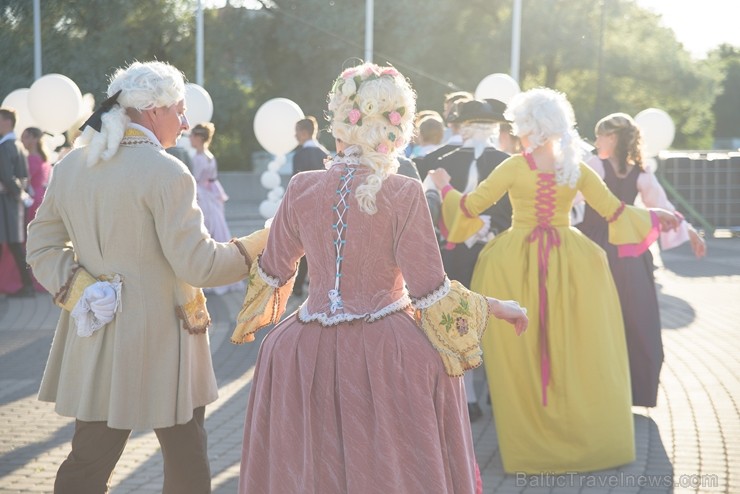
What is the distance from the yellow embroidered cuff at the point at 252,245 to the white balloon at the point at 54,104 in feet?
33.3

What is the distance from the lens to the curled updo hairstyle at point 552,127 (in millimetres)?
5695

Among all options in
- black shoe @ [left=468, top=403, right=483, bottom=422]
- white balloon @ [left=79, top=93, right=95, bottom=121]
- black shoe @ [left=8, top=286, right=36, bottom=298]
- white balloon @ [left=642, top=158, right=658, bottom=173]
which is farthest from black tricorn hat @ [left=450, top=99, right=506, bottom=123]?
white balloon @ [left=79, top=93, right=95, bottom=121]

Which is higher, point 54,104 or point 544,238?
point 54,104

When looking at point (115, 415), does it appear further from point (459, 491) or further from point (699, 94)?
point (699, 94)

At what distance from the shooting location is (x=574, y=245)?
5.89 m

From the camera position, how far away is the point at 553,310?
5.86 metres

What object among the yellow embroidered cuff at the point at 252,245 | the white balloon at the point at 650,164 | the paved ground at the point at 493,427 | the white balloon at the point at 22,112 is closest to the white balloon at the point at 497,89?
the white balloon at the point at 650,164

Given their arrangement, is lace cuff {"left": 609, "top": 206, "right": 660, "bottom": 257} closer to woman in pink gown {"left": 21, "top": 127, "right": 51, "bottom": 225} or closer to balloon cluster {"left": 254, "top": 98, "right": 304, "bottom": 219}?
woman in pink gown {"left": 21, "top": 127, "right": 51, "bottom": 225}

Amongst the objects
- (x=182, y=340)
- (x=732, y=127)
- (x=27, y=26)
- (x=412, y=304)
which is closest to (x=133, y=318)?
(x=182, y=340)

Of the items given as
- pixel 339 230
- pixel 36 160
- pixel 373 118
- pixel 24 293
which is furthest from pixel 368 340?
pixel 36 160

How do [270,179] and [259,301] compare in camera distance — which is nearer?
[259,301]

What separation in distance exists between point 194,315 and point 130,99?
79 cm

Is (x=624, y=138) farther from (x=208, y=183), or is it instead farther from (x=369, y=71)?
(x=208, y=183)

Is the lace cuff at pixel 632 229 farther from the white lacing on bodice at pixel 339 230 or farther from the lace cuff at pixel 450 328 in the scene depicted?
the white lacing on bodice at pixel 339 230
